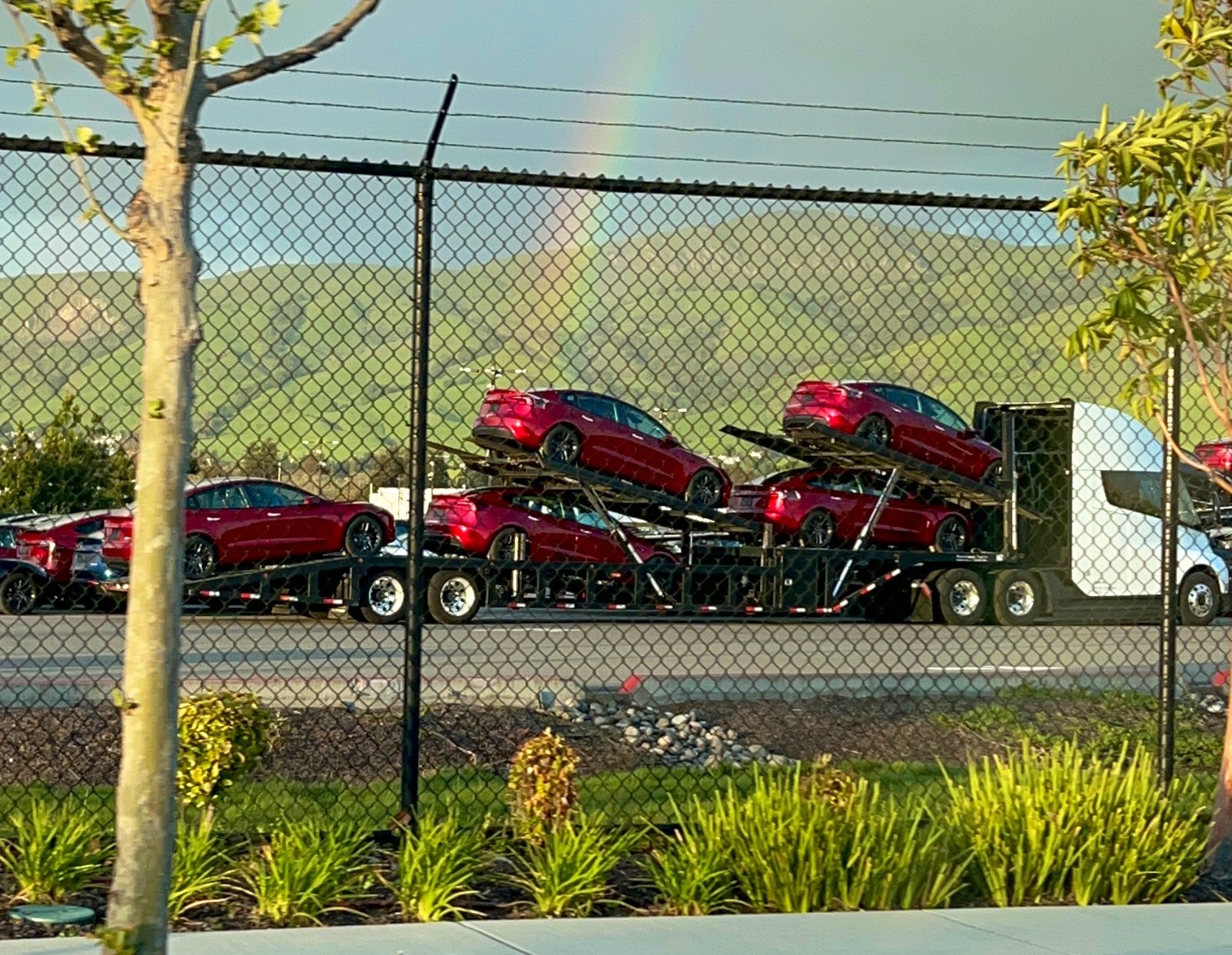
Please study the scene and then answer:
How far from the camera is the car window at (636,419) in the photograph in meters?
22.0

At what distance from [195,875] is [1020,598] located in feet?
66.2

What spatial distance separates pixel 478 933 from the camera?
18.6ft

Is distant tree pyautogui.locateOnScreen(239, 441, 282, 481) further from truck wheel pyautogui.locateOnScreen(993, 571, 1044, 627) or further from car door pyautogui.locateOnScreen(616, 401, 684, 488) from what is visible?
truck wheel pyautogui.locateOnScreen(993, 571, 1044, 627)

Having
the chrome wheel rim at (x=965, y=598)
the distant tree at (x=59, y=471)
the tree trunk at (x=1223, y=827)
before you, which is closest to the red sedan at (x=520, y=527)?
the chrome wheel rim at (x=965, y=598)

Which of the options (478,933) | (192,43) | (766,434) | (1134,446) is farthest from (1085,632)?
(192,43)

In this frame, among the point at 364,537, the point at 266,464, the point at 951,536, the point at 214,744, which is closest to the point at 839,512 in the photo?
the point at 951,536

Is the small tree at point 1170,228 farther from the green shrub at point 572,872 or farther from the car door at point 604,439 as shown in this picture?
the car door at point 604,439

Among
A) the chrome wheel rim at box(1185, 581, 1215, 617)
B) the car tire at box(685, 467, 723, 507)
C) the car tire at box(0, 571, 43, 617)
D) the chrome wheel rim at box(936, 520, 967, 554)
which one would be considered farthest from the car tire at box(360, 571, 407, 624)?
the chrome wheel rim at box(1185, 581, 1215, 617)

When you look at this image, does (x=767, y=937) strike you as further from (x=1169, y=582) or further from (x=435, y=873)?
(x=1169, y=582)

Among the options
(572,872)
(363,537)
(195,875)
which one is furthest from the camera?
(363,537)

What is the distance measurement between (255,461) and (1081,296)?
24.7 m

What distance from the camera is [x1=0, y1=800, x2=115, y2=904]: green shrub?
589 centimetres

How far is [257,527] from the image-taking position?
69.7ft

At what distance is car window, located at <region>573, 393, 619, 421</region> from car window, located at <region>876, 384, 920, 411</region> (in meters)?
3.56
